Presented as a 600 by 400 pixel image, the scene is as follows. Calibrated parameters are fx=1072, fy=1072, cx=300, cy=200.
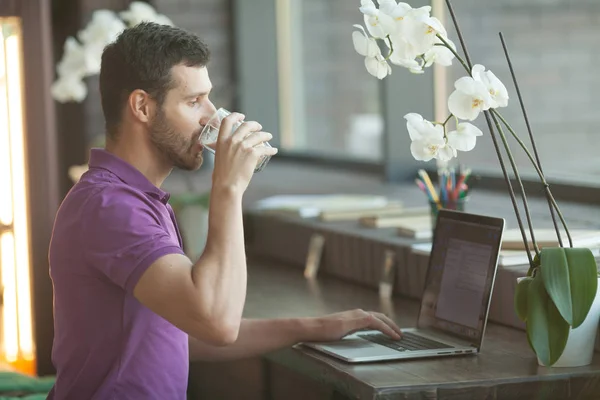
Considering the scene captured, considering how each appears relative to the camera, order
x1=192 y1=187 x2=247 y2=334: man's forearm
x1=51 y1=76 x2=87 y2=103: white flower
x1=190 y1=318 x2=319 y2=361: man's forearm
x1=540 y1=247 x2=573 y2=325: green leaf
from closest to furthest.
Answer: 1. x1=192 y1=187 x2=247 y2=334: man's forearm
2. x1=540 y1=247 x2=573 y2=325: green leaf
3. x1=190 y1=318 x2=319 y2=361: man's forearm
4. x1=51 y1=76 x2=87 y2=103: white flower

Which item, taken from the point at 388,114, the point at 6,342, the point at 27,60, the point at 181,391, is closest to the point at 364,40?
the point at 181,391

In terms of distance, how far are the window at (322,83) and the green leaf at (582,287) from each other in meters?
3.28

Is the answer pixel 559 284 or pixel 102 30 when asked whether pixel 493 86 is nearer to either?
pixel 559 284

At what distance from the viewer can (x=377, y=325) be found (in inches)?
89.1

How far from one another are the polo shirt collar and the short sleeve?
0.09m

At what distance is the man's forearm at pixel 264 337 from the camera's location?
7.50 ft

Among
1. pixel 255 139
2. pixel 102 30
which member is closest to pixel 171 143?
pixel 255 139

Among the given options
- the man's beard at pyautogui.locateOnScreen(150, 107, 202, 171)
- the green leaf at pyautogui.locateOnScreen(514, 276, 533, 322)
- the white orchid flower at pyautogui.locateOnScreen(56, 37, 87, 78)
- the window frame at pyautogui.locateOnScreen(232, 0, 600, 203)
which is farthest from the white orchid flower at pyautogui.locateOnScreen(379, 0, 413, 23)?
the white orchid flower at pyautogui.locateOnScreen(56, 37, 87, 78)

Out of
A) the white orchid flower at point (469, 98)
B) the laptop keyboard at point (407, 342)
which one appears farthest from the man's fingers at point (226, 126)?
the laptop keyboard at point (407, 342)

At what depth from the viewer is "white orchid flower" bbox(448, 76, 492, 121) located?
1976 mm

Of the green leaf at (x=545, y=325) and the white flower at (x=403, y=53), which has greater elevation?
the white flower at (x=403, y=53)

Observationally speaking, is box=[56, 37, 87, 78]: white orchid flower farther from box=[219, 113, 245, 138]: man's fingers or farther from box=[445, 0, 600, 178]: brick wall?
box=[219, 113, 245, 138]: man's fingers

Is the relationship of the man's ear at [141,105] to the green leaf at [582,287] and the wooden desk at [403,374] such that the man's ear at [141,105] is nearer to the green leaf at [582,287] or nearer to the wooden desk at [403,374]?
the wooden desk at [403,374]

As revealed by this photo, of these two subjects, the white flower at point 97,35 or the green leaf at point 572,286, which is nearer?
the green leaf at point 572,286
